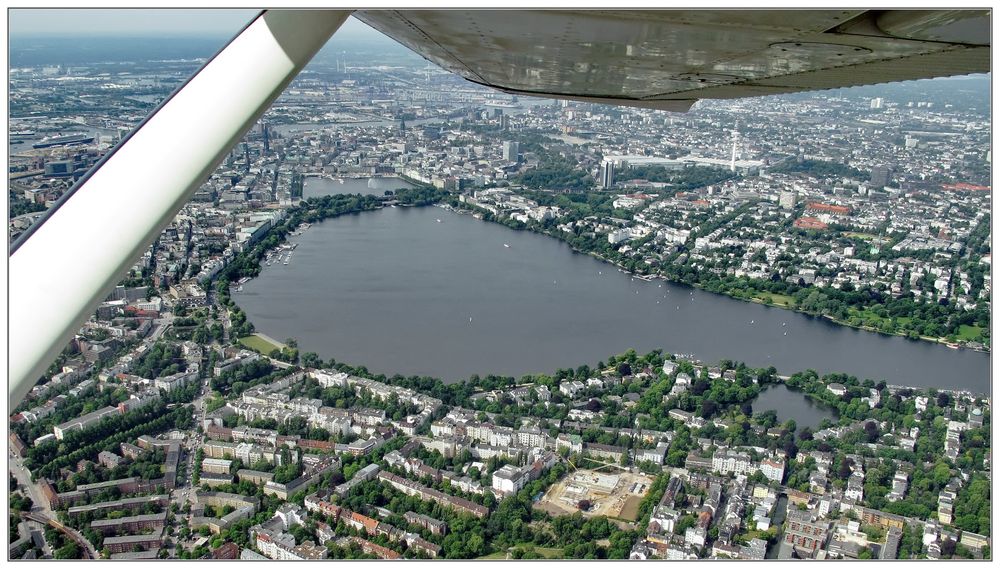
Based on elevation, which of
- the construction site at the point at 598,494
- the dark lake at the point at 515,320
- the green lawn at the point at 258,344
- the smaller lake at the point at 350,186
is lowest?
the construction site at the point at 598,494

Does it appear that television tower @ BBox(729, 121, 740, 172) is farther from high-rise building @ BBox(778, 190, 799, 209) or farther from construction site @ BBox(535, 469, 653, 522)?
construction site @ BBox(535, 469, 653, 522)

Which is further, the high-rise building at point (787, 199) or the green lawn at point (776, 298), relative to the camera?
the high-rise building at point (787, 199)

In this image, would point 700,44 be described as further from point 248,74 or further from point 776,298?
point 776,298

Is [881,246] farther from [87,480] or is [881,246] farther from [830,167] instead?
[87,480]

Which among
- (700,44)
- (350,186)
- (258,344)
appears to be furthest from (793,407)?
(350,186)

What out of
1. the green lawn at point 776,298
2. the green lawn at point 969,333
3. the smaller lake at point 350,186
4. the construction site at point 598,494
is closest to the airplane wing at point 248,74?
the construction site at point 598,494

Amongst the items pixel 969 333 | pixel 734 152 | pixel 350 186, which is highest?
pixel 734 152

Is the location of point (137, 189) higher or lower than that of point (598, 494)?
higher

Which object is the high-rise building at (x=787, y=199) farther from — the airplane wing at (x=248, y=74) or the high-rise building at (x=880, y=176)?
the airplane wing at (x=248, y=74)
